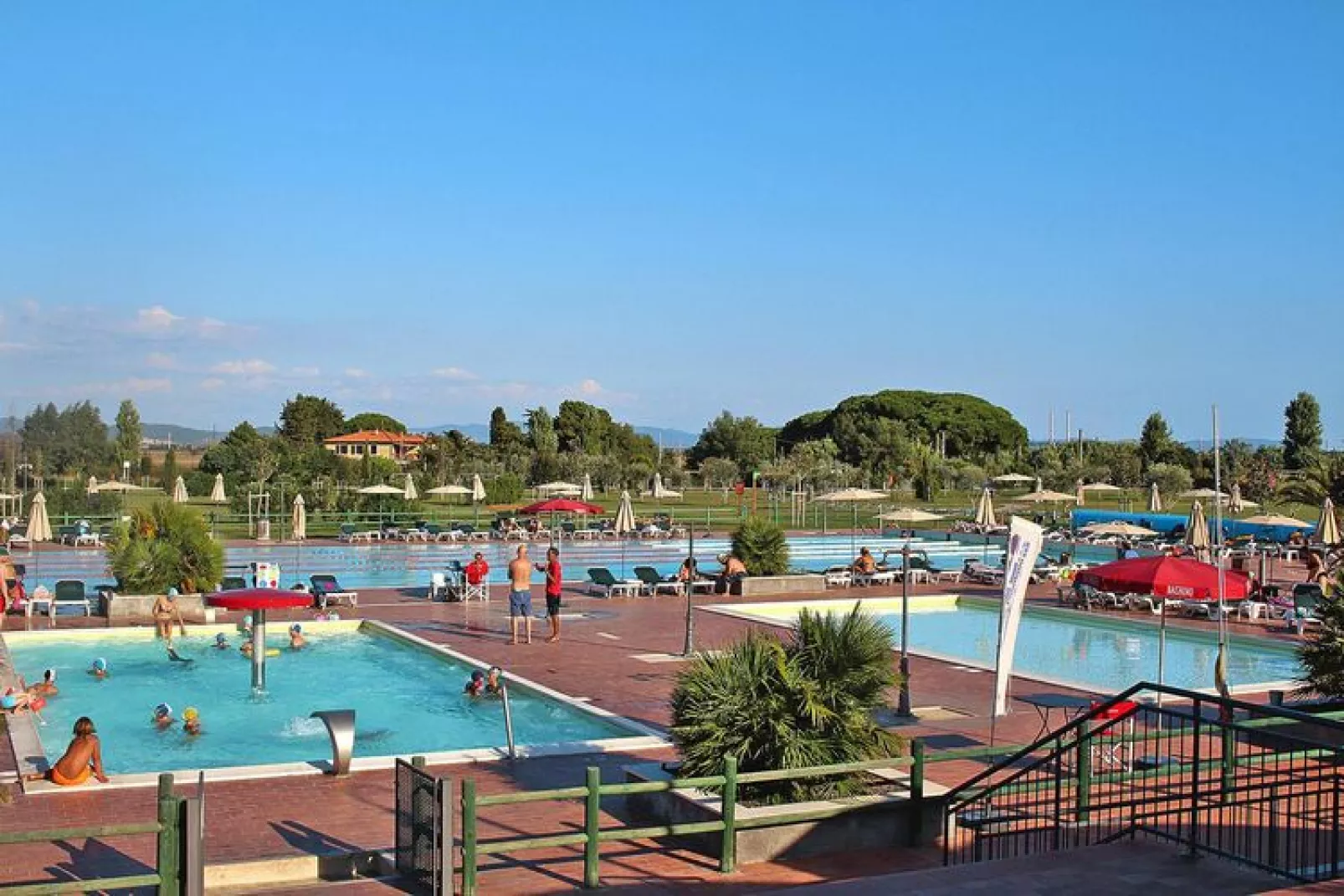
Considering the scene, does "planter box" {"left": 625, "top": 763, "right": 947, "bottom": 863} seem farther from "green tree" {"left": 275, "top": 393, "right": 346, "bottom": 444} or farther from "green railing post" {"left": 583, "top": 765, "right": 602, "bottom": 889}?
"green tree" {"left": 275, "top": 393, "right": 346, "bottom": 444}

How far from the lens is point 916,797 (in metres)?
9.71

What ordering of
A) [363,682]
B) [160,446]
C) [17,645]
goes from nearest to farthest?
[363,682], [17,645], [160,446]

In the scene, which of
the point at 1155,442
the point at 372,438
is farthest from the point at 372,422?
the point at 1155,442

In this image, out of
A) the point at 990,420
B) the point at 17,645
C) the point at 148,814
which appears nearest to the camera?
the point at 148,814

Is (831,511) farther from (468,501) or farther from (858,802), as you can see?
(858,802)

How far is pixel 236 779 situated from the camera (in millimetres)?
11414

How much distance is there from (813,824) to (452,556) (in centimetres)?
2736

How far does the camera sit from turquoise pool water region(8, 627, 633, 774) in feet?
46.6

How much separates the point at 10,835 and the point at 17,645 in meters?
14.0

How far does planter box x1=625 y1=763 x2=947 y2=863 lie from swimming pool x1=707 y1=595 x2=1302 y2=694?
7.51m

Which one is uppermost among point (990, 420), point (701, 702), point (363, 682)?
point (990, 420)

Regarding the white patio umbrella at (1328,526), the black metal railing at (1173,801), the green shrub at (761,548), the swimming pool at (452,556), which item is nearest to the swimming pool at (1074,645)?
the green shrub at (761,548)

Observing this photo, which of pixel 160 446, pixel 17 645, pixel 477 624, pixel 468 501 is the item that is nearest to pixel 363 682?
Answer: pixel 477 624

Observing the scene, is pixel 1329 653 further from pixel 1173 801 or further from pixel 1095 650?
pixel 1095 650
